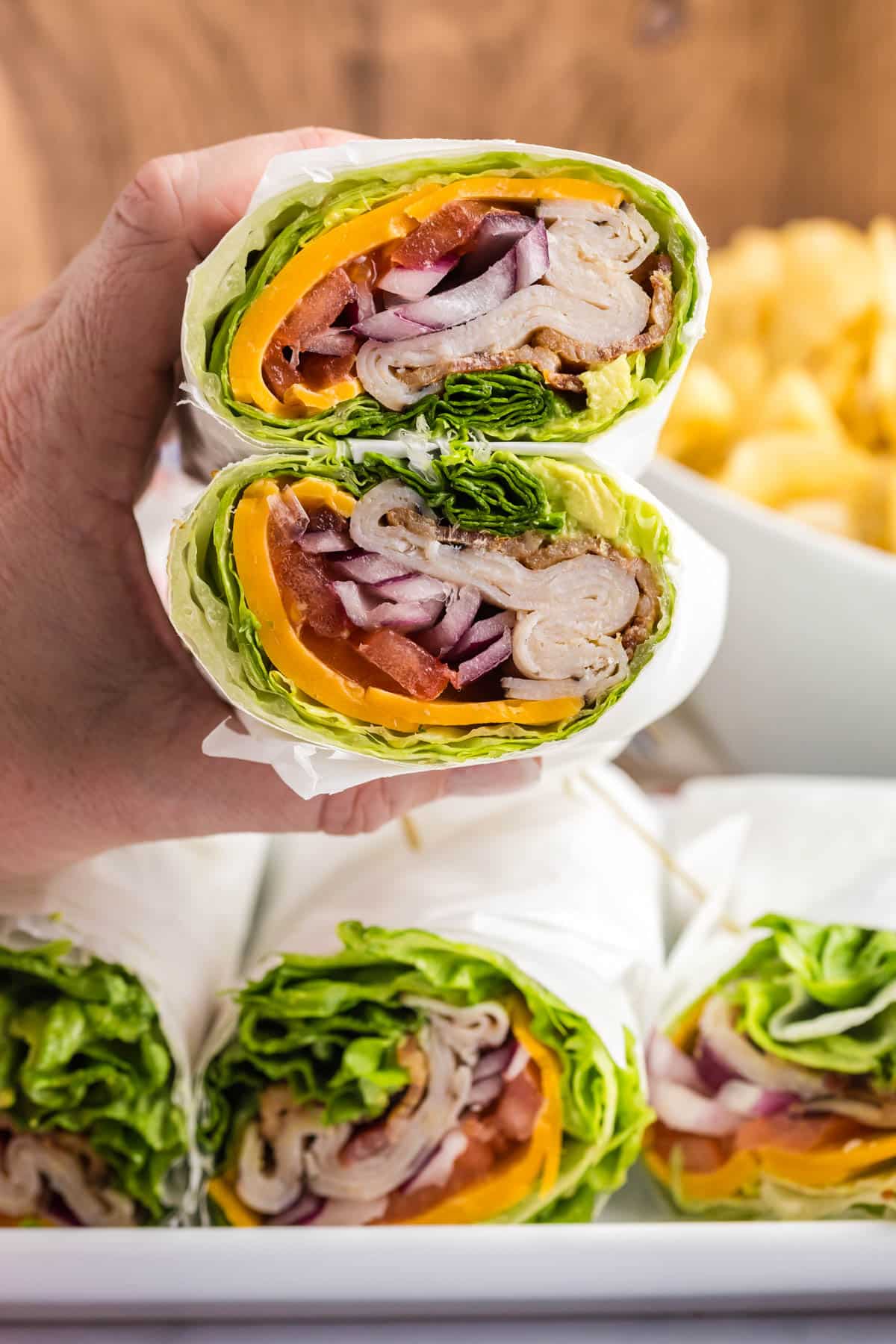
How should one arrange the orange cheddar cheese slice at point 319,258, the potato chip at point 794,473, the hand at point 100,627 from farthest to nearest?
the potato chip at point 794,473
the hand at point 100,627
the orange cheddar cheese slice at point 319,258

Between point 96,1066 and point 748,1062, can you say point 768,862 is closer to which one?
point 748,1062

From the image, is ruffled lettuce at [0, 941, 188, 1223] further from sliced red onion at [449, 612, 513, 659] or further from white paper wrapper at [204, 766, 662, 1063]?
sliced red onion at [449, 612, 513, 659]

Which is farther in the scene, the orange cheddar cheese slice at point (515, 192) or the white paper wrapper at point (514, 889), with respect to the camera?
the white paper wrapper at point (514, 889)

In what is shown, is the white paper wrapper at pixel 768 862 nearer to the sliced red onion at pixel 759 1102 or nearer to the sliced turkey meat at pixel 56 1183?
the sliced red onion at pixel 759 1102

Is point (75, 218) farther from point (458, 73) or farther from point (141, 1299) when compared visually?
point (141, 1299)

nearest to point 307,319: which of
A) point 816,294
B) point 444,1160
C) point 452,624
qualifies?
point 452,624

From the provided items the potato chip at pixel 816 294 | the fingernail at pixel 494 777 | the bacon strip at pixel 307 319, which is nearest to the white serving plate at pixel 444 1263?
the fingernail at pixel 494 777

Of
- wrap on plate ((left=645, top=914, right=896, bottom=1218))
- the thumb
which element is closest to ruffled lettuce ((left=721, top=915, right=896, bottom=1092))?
wrap on plate ((left=645, top=914, right=896, bottom=1218))
